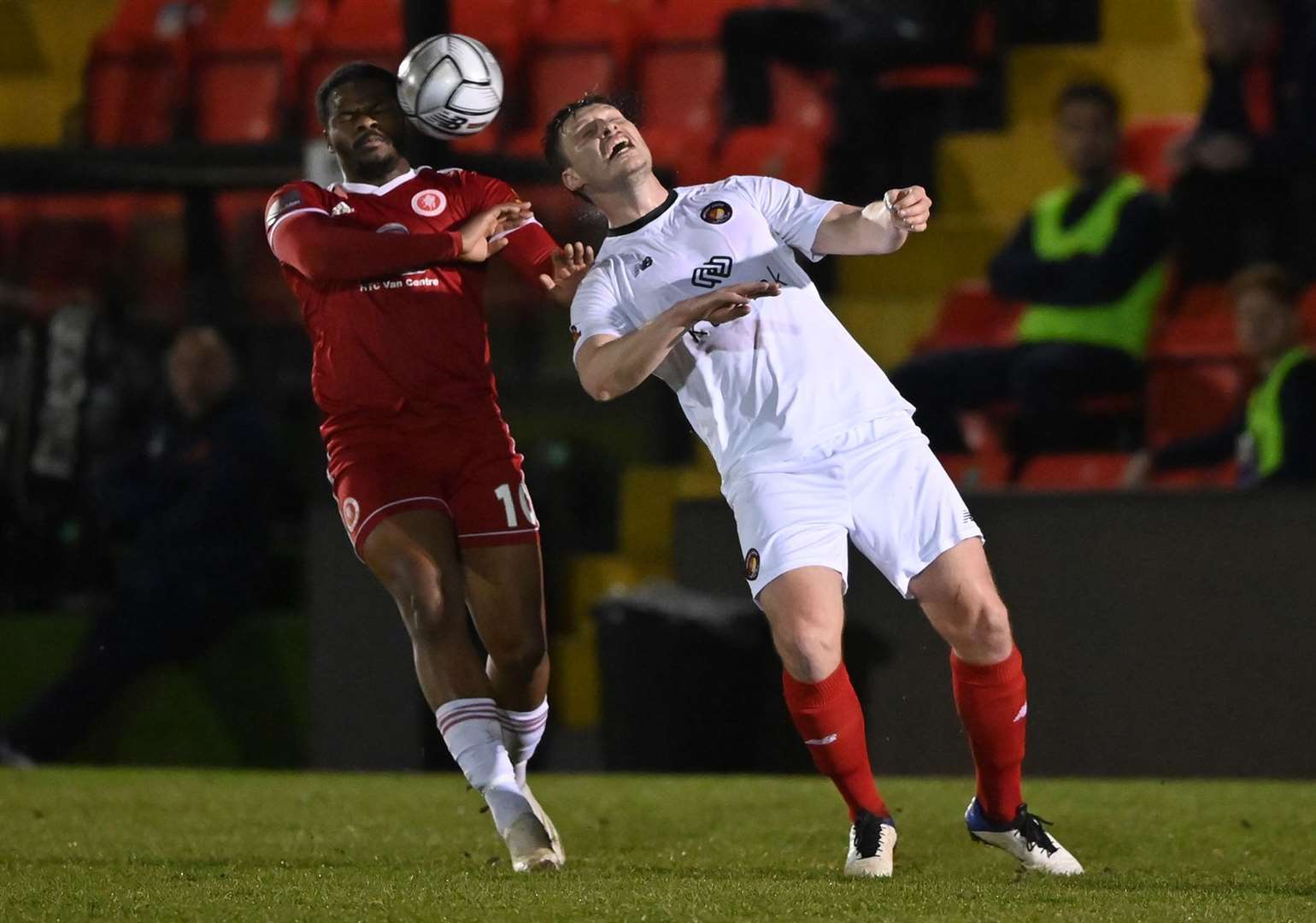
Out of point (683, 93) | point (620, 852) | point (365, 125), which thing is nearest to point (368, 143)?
point (365, 125)

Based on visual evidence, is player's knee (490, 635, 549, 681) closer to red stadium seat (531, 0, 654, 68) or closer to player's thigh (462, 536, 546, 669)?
player's thigh (462, 536, 546, 669)

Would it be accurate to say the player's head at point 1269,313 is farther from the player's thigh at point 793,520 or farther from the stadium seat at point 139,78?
the stadium seat at point 139,78

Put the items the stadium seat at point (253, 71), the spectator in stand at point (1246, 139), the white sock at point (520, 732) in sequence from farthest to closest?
1. the stadium seat at point (253, 71)
2. the spectator in stand at point (1246, 139)
3. the white sock at point (520, 732)

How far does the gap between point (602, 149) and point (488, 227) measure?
1.28 feet

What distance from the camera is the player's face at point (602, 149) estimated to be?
4.91 meters

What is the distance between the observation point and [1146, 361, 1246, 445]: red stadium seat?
27.6ft

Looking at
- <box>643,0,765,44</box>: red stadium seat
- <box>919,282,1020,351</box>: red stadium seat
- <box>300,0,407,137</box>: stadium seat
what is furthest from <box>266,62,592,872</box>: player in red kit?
<box>300,0,407,137</box>: stadium seat

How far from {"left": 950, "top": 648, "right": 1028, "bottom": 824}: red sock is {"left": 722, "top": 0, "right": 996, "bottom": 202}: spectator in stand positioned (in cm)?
550

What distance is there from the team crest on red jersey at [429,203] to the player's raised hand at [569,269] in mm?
399

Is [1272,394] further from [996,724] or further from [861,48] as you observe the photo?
[861,48]

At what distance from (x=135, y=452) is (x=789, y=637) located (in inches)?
175

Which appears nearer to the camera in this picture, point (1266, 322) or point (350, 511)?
point (350, 511)

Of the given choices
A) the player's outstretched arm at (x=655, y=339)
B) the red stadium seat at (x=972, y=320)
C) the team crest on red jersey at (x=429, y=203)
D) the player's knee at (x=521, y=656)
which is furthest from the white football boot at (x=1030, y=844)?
the red stadium seat at (x=972, y=320)

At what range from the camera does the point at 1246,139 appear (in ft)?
27.9
